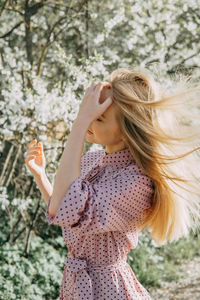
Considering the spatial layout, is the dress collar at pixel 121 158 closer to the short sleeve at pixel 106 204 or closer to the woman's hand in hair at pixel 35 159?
the short sleeve at pixel 106 204

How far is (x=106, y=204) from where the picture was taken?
1558 mm

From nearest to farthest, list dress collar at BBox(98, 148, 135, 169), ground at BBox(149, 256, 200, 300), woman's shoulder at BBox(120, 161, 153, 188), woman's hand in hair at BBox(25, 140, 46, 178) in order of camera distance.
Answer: woman's shoulder at BBox(120, 161, 153, 188)
dress collar at BBox(98, 148, 135, 169)
woman's hand in hair at BBox(25, 140, 46, 178)
ground at BBox(149, 256, 200, 300)

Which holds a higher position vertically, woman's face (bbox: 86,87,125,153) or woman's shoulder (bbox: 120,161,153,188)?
woman's face (bbox: 86,87,125,153)

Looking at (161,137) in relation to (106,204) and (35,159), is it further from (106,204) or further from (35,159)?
(35,159)

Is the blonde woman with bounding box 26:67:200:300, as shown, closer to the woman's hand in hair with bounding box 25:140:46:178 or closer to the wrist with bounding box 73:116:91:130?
the wrist with bounding box 73:116:91:130

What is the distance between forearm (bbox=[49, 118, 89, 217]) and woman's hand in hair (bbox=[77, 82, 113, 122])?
28 millimetres

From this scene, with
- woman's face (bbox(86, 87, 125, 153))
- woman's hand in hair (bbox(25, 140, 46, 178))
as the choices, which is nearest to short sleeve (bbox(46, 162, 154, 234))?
woman's face (bbox(86, 87, 125, 153))

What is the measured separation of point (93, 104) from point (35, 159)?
49cm

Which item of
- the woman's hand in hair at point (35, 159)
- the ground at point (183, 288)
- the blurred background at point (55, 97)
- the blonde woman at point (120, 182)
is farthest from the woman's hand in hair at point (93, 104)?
the ground at point (183, 288)

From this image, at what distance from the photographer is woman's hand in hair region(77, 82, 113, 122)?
1.56 metres

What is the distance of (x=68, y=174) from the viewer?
60.1 inches

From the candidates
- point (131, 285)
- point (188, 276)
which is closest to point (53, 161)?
point (188, 276)

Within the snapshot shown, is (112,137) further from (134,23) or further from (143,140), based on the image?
(134,23)

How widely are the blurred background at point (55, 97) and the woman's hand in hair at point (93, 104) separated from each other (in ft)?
6.33
